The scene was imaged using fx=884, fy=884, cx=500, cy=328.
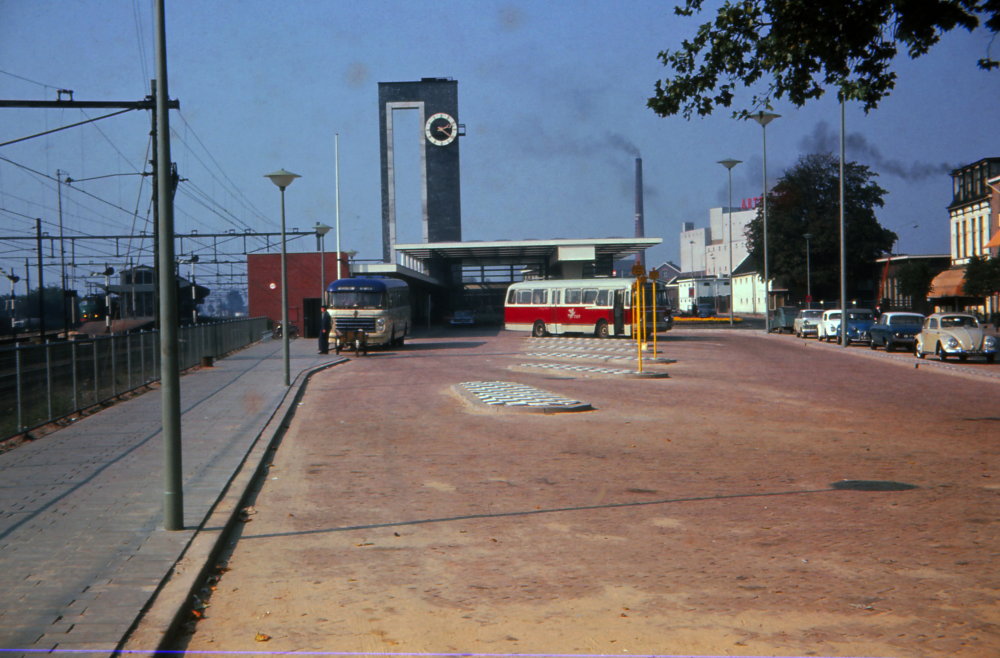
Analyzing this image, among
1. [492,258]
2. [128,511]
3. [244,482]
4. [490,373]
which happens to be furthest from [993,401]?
[492,258]

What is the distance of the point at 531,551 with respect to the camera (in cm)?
631

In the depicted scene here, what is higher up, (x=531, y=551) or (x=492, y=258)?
(x=492, y=258)

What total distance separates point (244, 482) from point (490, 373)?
50.0 ft

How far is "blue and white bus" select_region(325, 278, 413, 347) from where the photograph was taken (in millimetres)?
34875

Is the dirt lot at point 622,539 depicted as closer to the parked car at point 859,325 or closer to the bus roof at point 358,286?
the bus roof at point 358,286

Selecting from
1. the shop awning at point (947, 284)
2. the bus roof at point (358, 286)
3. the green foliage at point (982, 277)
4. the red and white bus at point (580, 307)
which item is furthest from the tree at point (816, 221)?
the bus roof at point (358, 286)

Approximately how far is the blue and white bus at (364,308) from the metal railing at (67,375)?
13171 millimetres

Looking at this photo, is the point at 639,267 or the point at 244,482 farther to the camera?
the point at 639,267

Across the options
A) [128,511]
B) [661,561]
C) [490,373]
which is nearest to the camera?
[661,561]

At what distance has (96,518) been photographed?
7098 mm

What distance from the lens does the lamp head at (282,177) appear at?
21.2m

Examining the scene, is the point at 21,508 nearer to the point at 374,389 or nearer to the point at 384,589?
the point at 384,589

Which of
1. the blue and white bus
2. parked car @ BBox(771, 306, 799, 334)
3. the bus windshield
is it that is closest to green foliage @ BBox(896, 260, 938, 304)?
parked car @ BBox(771, 306, 799, 334)

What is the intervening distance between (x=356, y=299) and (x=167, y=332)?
94.0ft
